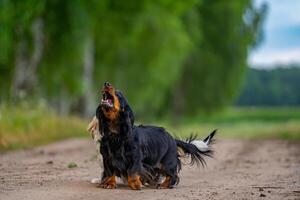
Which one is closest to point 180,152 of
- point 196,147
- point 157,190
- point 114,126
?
point 196,147

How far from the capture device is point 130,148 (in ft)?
39.6

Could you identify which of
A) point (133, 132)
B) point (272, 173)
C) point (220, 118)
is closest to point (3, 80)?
point (272, 173)

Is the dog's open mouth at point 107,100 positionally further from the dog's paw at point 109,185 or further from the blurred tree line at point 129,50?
the blurred tree line at point 129,50

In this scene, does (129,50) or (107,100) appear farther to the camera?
(129,50)

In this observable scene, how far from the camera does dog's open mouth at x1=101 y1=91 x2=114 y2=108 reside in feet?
37.9

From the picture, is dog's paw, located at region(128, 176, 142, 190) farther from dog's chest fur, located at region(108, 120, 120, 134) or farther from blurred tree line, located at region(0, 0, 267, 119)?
blurred tree line, located at region(0, 0, 267, 119)

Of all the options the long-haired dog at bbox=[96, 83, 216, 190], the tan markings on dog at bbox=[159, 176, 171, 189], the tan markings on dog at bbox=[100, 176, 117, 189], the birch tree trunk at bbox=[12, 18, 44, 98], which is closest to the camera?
the long-haired dog at bbox=[96, 83, 216, 190]

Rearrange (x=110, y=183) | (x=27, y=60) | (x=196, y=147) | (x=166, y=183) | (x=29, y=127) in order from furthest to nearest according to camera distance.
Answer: (x=27, y=60), (x=29, y=127), (x=196, y=147), (x=166, y=183), (x=110, y=183)

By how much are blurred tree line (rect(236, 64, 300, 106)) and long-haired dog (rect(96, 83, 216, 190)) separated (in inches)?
4230

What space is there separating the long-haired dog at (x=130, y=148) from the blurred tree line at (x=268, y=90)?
352 feet

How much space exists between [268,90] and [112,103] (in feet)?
373

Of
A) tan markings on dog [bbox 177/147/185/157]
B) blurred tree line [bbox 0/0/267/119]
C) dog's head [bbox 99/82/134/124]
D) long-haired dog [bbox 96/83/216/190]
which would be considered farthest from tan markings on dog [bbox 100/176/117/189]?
blurred tree line [bbox 0/0/267/119]

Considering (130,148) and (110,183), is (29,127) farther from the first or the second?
(130,148)

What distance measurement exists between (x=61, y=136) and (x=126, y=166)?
50.9 ft
